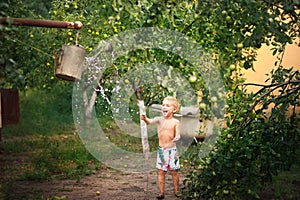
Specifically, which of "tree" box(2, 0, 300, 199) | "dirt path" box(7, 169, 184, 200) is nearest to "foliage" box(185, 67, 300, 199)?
"tree" box(2, 0, 300, 199)

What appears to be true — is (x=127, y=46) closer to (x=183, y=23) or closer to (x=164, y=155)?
(x=183, y=23)

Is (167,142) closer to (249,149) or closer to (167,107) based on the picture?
(167,107)

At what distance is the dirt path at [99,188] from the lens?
5.65 metres

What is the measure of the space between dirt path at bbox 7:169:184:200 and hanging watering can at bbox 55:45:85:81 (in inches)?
70.2

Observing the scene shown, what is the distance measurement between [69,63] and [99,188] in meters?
2.38

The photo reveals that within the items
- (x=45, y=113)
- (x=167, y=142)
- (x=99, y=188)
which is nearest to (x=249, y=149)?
(x=167, y=142)

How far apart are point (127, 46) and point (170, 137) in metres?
1.08

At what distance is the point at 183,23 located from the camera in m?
5.09

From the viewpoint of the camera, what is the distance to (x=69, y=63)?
13.4 ft

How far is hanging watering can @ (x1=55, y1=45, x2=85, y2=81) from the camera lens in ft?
13.4

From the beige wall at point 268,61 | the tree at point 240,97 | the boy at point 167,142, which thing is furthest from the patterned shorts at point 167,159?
the beige wall at point 268,61

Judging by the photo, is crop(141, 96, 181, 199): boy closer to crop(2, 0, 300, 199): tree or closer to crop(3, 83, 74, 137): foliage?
crop(2, 0, 300, 199): tree

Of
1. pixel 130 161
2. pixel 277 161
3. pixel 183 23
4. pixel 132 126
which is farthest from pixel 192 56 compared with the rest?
pixel 132 126

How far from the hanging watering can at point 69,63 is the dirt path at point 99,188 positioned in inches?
70.2
